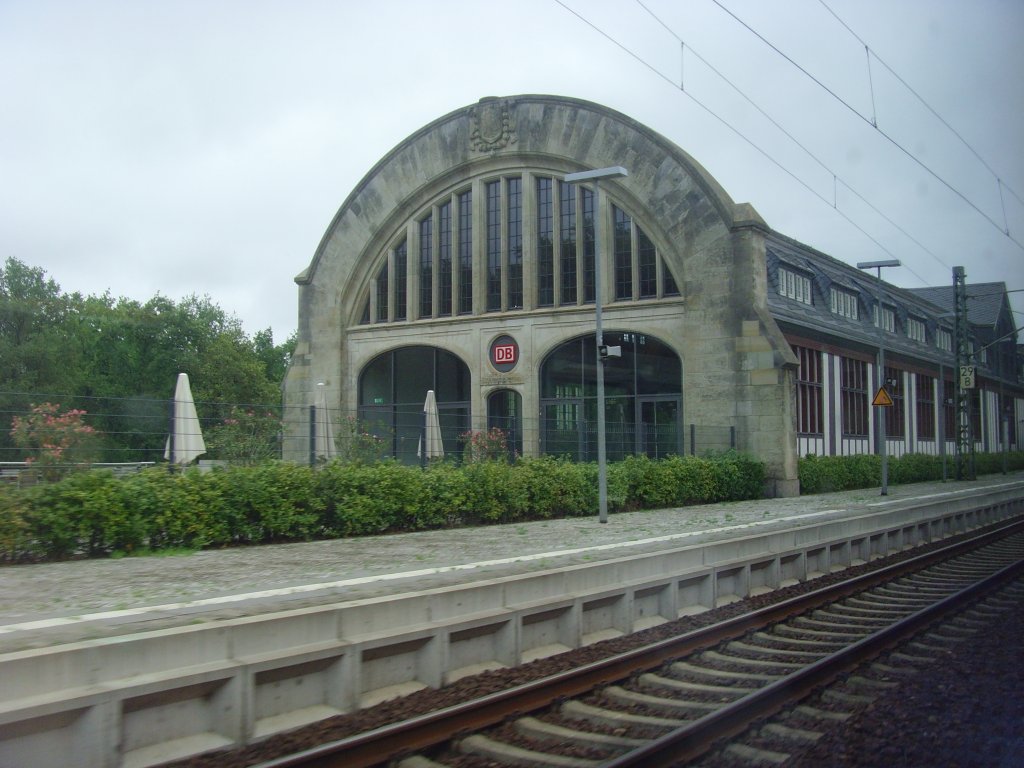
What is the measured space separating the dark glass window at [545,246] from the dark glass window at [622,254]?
2178mm

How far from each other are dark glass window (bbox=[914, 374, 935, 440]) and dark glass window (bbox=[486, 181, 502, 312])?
2222cm

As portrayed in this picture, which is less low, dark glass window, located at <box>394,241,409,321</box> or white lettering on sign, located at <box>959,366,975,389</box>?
dark glass window, located at <box>394,241,409,321</box>

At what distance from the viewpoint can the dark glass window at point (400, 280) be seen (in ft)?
114

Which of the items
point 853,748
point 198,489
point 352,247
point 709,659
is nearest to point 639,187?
point 352,247

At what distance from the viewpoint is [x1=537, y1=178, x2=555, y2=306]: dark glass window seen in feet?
105

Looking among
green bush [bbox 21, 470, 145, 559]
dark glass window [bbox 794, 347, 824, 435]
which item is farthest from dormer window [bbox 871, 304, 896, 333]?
green bush [bbox 21, 470, 145, 559]

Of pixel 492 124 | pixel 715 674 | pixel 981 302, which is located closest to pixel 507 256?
pixel 492 124

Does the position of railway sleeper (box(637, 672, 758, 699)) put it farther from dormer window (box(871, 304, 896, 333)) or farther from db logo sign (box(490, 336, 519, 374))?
dormer window (box(871, 304, 896, 333))

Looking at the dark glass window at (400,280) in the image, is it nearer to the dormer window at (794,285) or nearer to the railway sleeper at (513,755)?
the dormer window at (794,285)

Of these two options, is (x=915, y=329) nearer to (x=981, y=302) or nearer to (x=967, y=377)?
(x=967, y=377)

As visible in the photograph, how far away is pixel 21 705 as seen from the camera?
562cm

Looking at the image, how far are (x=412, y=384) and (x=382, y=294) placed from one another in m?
3.53

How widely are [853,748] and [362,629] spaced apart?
149 inches

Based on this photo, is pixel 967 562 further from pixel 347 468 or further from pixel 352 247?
pixel 352 247
